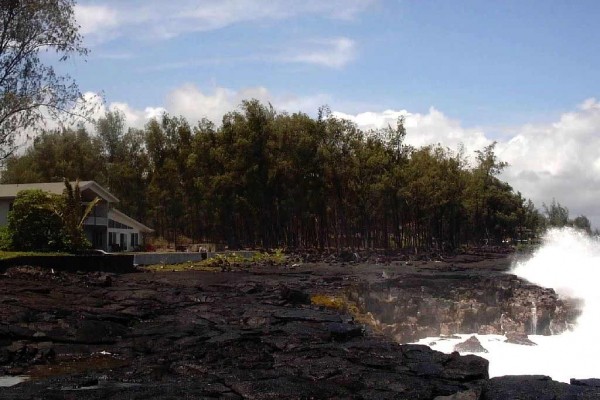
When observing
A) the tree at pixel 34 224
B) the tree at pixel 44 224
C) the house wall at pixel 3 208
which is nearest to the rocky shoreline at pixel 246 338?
the tree at pixel 44 224

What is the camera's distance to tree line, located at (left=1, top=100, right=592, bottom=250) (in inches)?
2667

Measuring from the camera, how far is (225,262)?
4872cm

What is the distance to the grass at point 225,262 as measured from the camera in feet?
145

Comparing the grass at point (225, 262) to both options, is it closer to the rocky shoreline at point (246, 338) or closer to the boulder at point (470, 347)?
the rocky shoreline at point (246, 338)

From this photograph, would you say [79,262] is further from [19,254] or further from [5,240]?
[5,240]

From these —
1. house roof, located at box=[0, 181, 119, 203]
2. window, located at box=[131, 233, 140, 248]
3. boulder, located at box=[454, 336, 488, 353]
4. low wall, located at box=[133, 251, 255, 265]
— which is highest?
house roof, located at box=[0, 181, 119, 203]

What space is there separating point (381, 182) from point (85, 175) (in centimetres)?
3753

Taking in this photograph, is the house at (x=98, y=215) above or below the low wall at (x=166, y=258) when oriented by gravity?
above

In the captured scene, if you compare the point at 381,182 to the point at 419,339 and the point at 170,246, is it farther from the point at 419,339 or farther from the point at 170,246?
the point at 419,339

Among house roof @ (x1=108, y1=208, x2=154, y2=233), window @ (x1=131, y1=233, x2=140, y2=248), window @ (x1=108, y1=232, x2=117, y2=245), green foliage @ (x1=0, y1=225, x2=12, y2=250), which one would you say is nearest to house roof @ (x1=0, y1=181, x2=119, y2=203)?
house roof @ (x1=108, y1=208, x2=154, y2=233)

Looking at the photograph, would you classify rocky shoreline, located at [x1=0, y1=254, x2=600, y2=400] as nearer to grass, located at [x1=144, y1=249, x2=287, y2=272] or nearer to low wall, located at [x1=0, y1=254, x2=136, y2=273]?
low wall, located at [x1=0, y1=254, x2=136, y2=273]

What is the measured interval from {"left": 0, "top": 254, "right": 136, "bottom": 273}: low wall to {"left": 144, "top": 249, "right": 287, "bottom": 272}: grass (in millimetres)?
3544

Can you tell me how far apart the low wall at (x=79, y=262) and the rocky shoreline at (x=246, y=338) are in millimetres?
2087

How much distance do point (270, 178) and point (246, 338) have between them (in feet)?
165
